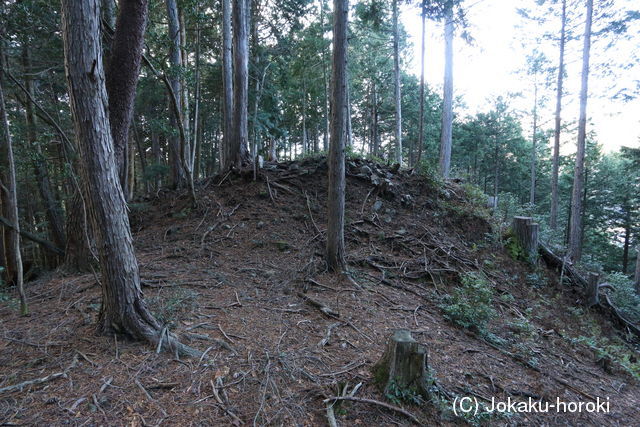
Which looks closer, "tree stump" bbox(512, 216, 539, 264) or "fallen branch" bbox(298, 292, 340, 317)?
"fallen branch" bbox(298, 292, 340, 317)

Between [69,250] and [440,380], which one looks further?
[69,250]

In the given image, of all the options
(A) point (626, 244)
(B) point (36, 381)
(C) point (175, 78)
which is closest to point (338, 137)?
(B) point (36, 381)

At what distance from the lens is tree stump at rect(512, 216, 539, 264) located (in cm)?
714

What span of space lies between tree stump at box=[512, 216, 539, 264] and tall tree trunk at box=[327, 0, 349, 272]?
15.1 feet

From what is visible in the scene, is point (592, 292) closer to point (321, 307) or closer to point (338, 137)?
point (321, 307)

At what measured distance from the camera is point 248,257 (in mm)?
6152

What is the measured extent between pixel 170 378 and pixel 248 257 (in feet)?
11.4

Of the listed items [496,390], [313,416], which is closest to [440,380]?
[496,390]

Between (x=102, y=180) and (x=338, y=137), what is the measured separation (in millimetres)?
3408

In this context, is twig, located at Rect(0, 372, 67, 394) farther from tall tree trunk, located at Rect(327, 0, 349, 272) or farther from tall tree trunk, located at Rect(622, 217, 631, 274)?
Result: tall tree trunk, located at Rect(622, 217, 631, 274)

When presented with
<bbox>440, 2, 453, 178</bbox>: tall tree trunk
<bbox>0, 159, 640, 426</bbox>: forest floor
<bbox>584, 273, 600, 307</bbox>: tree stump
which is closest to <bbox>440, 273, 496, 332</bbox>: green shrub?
<bbox>0, 159, 640, 426</bbox>: forest floor

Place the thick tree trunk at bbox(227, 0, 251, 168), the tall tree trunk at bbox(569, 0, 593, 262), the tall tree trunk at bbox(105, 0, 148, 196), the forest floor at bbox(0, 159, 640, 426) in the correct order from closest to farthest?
1. the forest floor at bbox(0, 159, 640, 426)
2. the tall tree trunk at bbox(105, 0, 148, 196)
3. the thick tree trunk at bbox(227, 0, 251, 168)
4. the tall tree trunk at bbox(569, 0, 593, 262)

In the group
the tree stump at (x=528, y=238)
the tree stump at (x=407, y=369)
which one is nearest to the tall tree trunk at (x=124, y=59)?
the tree stump at (x=407, y=369)

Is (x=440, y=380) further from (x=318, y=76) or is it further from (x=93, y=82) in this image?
(x=318, y=76)
